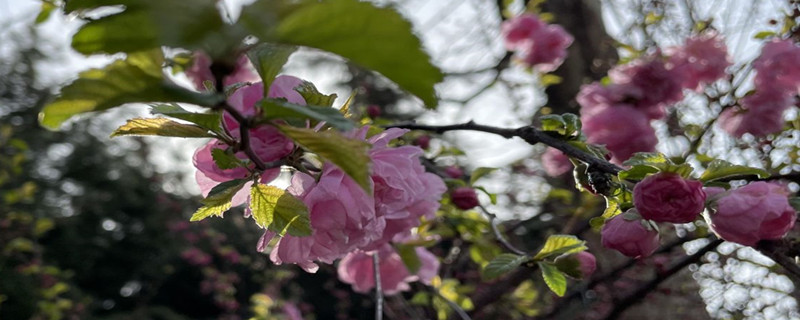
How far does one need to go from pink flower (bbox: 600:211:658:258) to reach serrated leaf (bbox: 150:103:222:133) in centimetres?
37

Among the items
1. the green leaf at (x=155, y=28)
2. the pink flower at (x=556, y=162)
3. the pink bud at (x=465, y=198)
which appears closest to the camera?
the green leaf at (x=155, y=28)

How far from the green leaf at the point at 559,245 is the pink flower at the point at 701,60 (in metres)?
0.89

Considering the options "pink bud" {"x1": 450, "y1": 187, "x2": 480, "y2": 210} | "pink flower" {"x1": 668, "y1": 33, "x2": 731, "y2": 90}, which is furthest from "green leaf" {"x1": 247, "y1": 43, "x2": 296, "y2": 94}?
"pink flower" {"x1": 668, "y1": 33, "x2": 731, "y2": 90}

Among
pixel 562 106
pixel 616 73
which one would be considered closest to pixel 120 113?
pixel 562 106

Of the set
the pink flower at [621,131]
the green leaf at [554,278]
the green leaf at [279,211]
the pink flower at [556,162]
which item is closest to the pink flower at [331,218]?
the green leaf at [279,211]

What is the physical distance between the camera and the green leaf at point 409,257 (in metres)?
1.07

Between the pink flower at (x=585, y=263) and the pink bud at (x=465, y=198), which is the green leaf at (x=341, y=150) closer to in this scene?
the pink flower at (x=585, y=263)

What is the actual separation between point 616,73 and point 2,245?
3.93 m

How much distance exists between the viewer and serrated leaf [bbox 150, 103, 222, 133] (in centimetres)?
42

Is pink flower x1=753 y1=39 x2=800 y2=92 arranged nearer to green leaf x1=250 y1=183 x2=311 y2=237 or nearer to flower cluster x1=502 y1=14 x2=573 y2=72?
flower cluster x1=502 y1=14 x2=573 y2=72

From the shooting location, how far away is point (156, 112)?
0.43 meters

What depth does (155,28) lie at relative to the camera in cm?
22

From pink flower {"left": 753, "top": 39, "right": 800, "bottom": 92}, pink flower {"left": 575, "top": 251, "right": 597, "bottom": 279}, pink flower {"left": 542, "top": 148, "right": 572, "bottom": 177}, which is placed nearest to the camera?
pink flower {"left": 575, "top": 251, "right": 597, "bottom": 279}

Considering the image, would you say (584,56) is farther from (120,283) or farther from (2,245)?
(120,283)
